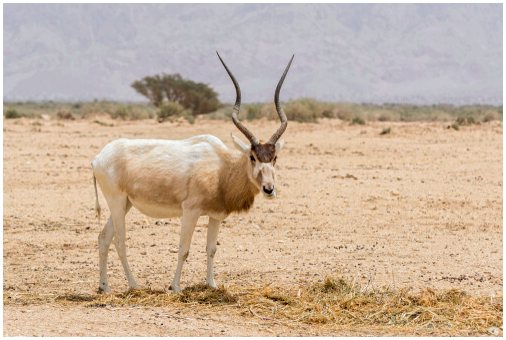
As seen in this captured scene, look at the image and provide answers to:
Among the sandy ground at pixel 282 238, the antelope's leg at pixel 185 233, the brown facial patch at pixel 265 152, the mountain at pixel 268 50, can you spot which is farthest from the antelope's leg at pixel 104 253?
the mountain at pixel 268 50

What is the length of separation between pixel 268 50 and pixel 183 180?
155 m

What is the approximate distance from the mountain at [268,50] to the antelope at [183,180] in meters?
142

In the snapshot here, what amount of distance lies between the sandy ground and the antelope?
0.76 meters

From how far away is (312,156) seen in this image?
2483cm

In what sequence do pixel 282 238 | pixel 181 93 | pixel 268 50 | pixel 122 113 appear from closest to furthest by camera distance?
pixel 282 238 → pixel 122 113 → pixel 181 93 → pixel 268 50

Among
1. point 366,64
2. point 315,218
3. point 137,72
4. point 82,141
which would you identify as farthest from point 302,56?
point 315,218

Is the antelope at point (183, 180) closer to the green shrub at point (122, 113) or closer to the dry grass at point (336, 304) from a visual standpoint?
the dry grass at point (336, 304)

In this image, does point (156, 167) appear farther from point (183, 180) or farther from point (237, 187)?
point (237, 187)

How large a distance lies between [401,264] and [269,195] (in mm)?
3026

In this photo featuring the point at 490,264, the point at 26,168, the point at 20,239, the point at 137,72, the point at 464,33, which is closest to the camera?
the point at 490,264

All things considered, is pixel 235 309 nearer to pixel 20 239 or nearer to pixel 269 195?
pixel 269 195

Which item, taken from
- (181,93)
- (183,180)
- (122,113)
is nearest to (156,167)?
(183,180)

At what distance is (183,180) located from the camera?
31.5 feet

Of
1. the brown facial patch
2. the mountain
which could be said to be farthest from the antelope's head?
the mountain
